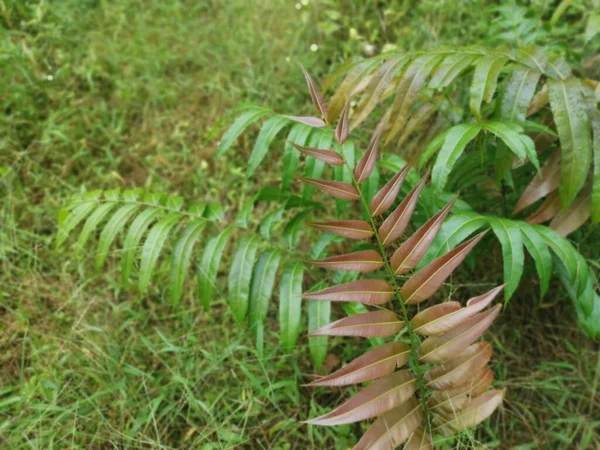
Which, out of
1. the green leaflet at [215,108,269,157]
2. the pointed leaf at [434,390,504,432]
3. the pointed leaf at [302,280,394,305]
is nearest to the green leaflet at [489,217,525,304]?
the pointed leaf at [434,390,504,432]

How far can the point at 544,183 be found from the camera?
1.89m

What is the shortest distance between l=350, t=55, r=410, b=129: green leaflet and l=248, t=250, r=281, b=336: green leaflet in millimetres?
641

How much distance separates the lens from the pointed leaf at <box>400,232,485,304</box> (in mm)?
1313

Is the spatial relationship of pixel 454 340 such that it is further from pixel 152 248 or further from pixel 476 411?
pixel 152 248

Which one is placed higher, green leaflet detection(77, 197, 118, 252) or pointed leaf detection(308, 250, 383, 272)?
pointed leaf detection(308, 250, 383, 272)

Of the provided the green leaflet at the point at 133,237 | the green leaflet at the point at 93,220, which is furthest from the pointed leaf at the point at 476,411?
the green leaflet at the point at 93,220

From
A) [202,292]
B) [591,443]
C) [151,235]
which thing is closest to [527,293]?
[591,443]

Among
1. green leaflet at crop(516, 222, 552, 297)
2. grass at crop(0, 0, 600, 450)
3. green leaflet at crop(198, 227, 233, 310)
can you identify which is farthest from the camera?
grass at crop(0, 0, 600, 450)

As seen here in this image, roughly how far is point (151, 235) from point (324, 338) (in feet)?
2.33

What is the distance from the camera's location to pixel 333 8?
131 inches

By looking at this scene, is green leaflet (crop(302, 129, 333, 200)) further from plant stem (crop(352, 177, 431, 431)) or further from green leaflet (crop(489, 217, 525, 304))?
green leaflet (crop(489, 217, 525, 304))

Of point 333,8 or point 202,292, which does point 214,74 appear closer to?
point 333,8

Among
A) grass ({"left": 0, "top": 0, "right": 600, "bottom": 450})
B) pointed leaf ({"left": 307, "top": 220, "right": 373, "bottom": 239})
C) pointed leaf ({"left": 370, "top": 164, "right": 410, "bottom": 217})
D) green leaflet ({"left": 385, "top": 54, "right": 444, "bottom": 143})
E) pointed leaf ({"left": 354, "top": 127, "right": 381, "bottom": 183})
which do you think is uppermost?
green leaflet ({"left": 385, "top": 54, "right": 444, "bottom": 143})

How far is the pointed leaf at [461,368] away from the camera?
136cm
